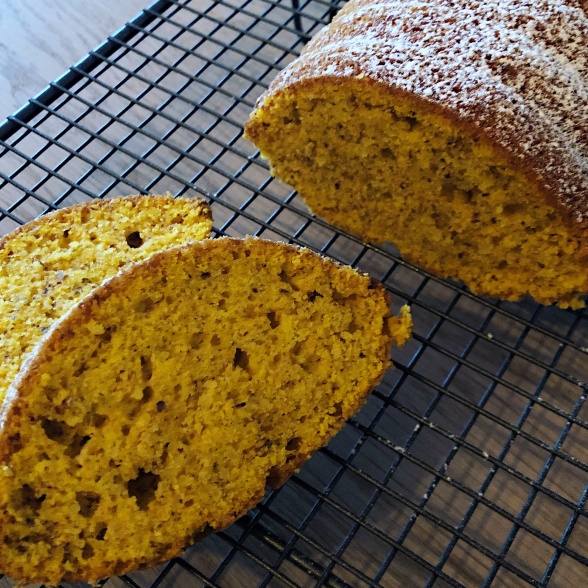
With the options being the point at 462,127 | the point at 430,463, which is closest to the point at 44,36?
the point at 462,127

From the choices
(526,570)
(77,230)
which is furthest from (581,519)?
(77,230)

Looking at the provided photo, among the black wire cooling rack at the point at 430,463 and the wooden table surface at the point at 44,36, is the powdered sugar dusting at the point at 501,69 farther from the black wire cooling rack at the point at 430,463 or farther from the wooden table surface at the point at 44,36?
the wooden table surface at the point at 44,36

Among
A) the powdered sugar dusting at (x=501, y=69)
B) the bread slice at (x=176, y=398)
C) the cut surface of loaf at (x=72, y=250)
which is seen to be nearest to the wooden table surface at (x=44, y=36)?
the cut surface of loaf at (x=72, y=250)

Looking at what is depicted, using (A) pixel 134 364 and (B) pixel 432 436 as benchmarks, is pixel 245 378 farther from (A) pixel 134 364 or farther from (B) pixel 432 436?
(B) pixel 432 436

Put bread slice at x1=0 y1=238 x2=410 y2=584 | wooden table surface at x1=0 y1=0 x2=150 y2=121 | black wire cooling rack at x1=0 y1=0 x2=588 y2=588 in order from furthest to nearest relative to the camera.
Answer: wooden table surface at x1=0 y1=0 x2=150 y2=121
black wire cooling rack at x1=0 y1=0 x2=588 y2=588
bread slice at x1=0 y1=238 x2=410 y2=584

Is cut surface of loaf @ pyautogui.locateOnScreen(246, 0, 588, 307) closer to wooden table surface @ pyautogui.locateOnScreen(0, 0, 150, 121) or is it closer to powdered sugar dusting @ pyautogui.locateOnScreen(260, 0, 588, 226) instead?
powdered sugar dusting @ pyautogui.locateOnScreen(260, 0, 588, 226)

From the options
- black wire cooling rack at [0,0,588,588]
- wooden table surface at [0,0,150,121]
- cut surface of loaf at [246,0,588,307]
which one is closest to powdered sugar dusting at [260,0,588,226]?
cut surface of loaf at [246,0,588,307]

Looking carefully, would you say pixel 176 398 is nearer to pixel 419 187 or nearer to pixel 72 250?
pixel 72 250

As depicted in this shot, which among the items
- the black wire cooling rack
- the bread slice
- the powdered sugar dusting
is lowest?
the black wire cooling rack
